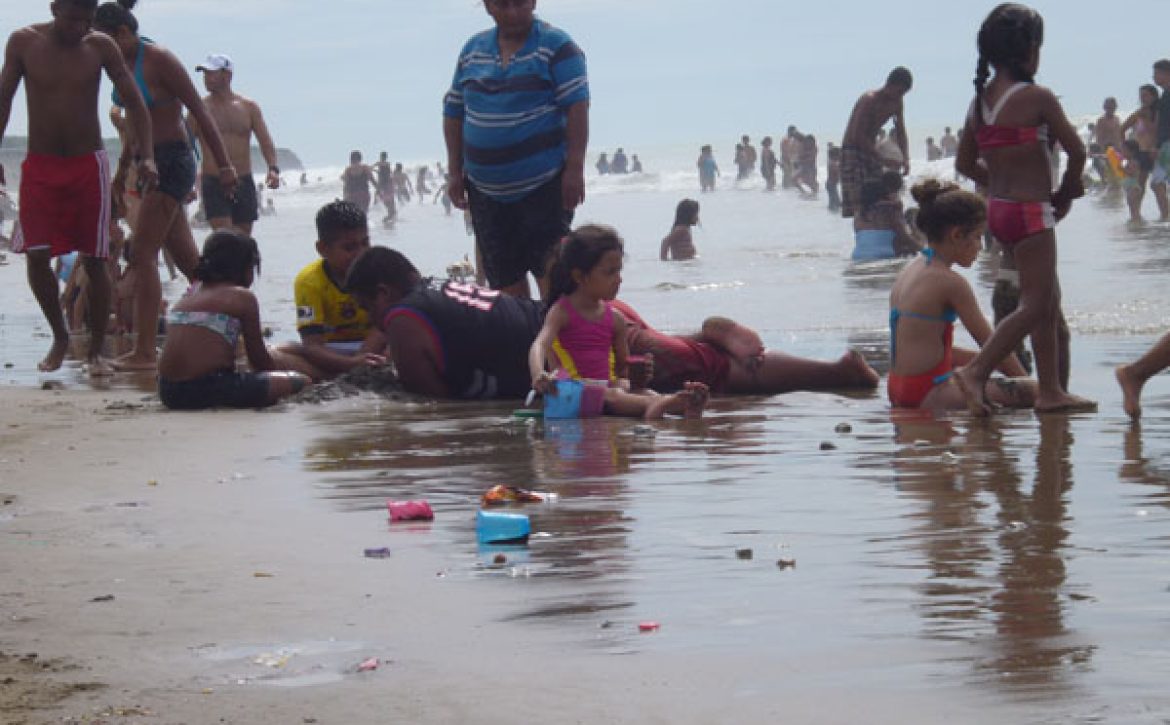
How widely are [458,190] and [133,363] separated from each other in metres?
2.24

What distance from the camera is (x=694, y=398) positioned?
697 centimetres

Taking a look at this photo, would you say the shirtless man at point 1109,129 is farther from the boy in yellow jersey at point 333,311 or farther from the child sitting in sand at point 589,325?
the child sitting in sand at point 589,325

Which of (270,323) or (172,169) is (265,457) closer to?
(172,169)

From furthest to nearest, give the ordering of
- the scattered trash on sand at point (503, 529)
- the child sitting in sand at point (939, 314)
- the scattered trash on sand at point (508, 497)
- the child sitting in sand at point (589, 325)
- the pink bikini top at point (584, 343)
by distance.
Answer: the pink bikini top at point (584, 343) → the child sitting in sand at point (589, 325) → the child sitting in sand at point (939, 314) → the scattered trash on sand at point (508, 497) → the scattered trash on sand at point (503, 529)

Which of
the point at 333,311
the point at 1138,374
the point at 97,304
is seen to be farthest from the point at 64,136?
the point at 1138,374

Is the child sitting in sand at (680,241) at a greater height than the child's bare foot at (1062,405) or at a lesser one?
greater

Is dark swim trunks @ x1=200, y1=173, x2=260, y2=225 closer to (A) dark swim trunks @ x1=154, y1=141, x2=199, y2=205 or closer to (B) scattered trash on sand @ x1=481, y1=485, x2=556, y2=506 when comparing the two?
(A) dark swim trunks @ x1=154, y1=141, x2=199, y2=205

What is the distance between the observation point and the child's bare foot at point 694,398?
6.92 metres

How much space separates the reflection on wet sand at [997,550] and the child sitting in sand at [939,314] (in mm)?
824

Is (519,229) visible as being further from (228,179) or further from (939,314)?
(939,314)

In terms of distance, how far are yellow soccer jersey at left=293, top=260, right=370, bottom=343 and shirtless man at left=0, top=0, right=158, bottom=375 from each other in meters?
1.16

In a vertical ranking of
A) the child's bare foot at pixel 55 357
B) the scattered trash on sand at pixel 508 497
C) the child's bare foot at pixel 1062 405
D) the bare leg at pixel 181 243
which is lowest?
the child's bare foot at pixel 1062 405

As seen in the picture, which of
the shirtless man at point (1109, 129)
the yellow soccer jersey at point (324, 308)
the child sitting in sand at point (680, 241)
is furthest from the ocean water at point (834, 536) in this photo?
the shirtless man at point (1109, 129)

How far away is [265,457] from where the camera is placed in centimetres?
630
